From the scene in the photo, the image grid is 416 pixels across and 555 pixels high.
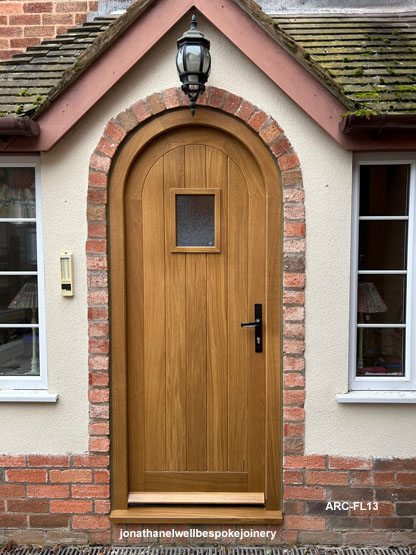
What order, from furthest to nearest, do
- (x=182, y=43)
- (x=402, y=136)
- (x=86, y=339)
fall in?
1. (x=86, y=339)
2. (x=402, y=136)
3. (x=182, y=43)

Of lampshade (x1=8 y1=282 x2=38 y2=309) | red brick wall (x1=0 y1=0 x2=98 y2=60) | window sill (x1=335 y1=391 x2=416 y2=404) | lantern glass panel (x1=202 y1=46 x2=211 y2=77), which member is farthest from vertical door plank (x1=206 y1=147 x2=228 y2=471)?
red brick wall (x1=0 y1=0 x2=98 y2=60)

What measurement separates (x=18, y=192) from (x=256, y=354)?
7.03ft

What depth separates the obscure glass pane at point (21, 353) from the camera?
337 centimetres

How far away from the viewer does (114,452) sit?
3268mm

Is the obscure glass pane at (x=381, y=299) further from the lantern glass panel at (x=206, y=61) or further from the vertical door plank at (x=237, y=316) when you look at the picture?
the lantern glass panel at (x=206, y=61)

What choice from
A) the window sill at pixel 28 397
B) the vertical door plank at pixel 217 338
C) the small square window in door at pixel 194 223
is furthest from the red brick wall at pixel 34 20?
the window sill at pixel 28 397

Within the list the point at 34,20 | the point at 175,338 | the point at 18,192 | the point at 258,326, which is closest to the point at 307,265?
the point at 258,326

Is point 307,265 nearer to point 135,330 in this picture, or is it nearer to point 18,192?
point 135,330

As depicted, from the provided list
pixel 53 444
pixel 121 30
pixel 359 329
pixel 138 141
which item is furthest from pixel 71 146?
pixel 359 329

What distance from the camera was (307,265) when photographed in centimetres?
316

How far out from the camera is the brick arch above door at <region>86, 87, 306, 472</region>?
123 inches

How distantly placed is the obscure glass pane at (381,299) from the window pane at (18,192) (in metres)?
2.52

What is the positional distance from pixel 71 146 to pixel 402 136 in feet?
7.53

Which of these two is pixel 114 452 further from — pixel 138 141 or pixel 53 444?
pixel 138 141
